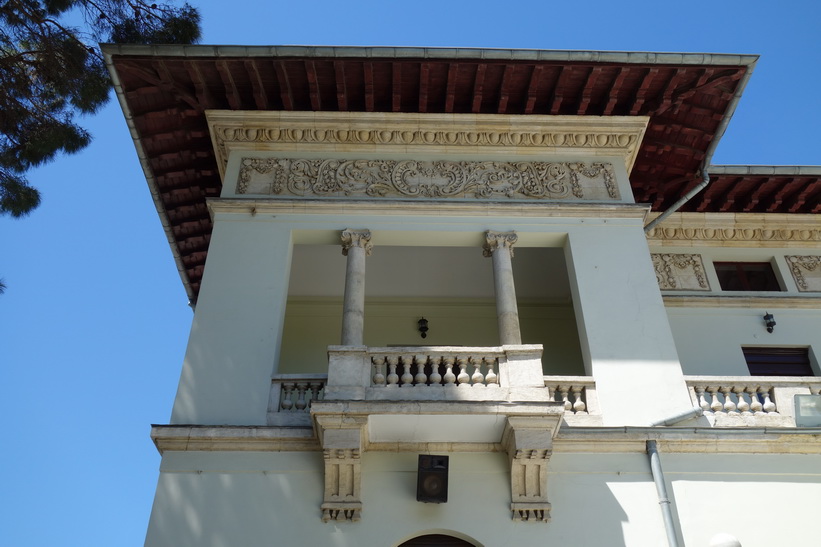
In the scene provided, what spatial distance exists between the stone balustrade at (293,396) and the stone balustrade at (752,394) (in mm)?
4785

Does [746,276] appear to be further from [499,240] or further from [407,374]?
[407,374]

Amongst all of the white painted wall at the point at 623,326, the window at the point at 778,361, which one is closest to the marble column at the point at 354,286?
the white painted wall at the point at 623,326

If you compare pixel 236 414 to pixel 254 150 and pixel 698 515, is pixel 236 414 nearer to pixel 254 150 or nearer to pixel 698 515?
pixel 254 150

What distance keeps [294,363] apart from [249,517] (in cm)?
476

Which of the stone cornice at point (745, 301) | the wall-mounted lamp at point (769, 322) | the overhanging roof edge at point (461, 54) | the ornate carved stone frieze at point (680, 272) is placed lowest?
the wall-mounted lamp at point (769, 322)

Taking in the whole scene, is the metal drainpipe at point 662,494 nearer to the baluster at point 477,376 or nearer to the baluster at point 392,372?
the baluster at point 477,376

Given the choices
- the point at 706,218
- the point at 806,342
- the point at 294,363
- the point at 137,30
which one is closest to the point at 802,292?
the point at 806,342

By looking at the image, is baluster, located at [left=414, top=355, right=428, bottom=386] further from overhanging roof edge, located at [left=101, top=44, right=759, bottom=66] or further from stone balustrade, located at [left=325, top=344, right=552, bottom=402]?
overhanging roof edge, located at [left=101, top=44, right=759, bottom=66]

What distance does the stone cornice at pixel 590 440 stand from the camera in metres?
9.31

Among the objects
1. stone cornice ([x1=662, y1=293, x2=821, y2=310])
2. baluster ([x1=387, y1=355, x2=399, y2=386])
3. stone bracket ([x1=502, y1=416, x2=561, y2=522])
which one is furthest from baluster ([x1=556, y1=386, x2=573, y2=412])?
stone cornice ([x1=662, y1=293, x2=821, y2=310])

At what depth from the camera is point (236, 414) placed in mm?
9688

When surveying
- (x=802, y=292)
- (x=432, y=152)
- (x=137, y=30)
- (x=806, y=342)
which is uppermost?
(x=137, y=30)

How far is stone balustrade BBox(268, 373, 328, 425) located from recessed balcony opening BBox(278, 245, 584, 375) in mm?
3489

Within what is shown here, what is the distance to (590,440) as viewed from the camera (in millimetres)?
9453
